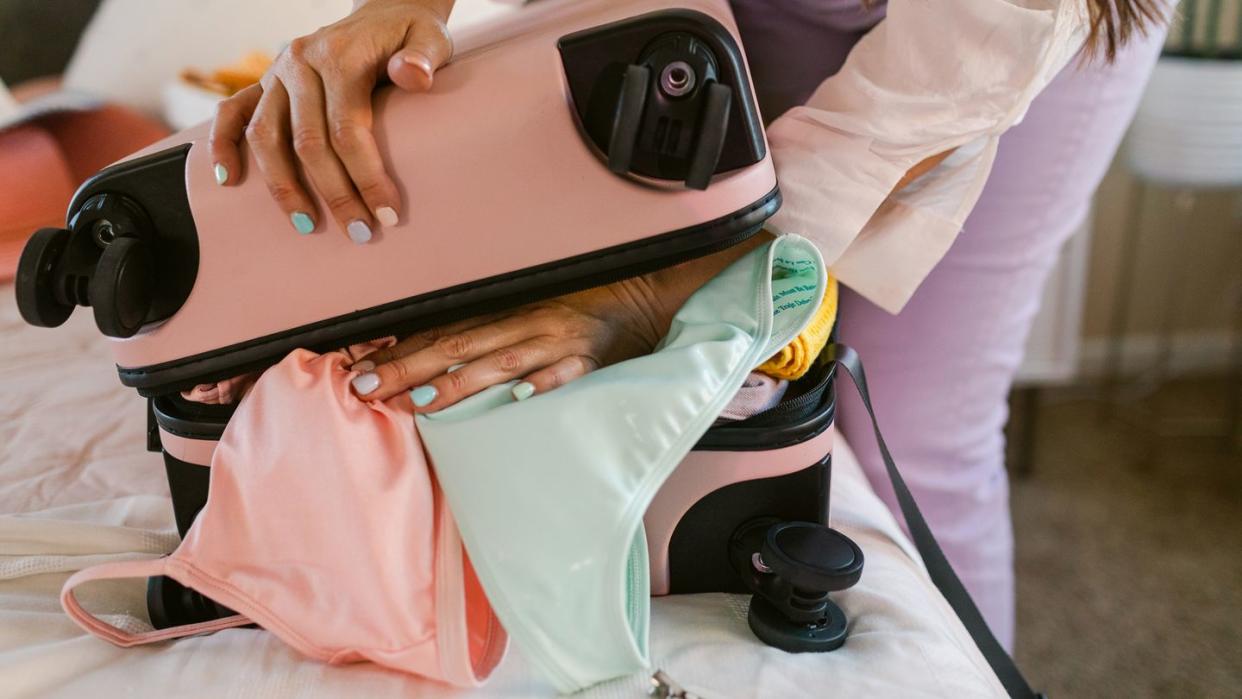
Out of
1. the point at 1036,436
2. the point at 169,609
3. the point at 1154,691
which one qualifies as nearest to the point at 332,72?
the point at 169,609

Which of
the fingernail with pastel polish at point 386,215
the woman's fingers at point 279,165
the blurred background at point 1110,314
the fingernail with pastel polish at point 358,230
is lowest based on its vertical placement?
the blurred background at point 1110,314

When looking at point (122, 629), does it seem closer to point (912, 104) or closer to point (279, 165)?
point (279, 165)

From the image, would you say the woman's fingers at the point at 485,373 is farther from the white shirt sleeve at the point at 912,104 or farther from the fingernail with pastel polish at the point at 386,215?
the white shirt sleeve at the point at 912,104

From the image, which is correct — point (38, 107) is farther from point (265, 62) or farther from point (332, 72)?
point (332, 72)

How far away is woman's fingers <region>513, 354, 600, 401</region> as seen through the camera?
0.55 metres

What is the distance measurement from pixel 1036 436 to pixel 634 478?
1.53 metres

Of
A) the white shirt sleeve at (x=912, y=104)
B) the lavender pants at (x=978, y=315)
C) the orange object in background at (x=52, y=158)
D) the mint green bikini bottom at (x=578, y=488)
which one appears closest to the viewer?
the mint green bikini bottom at (x=578, y=488)

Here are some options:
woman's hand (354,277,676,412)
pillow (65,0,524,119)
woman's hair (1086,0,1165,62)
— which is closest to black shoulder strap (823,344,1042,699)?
woman's hand (354,277,676,412)

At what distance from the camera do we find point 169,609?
1.92 ft

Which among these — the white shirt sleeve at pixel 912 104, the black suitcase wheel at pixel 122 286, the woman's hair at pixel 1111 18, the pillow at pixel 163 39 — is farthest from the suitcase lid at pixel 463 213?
the pillow at pixel 163 39

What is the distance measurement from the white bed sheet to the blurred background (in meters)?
0.42

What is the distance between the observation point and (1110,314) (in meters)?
1.99

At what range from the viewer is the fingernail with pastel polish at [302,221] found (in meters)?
0.54

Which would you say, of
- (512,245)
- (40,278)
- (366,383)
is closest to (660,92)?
(512,245)
